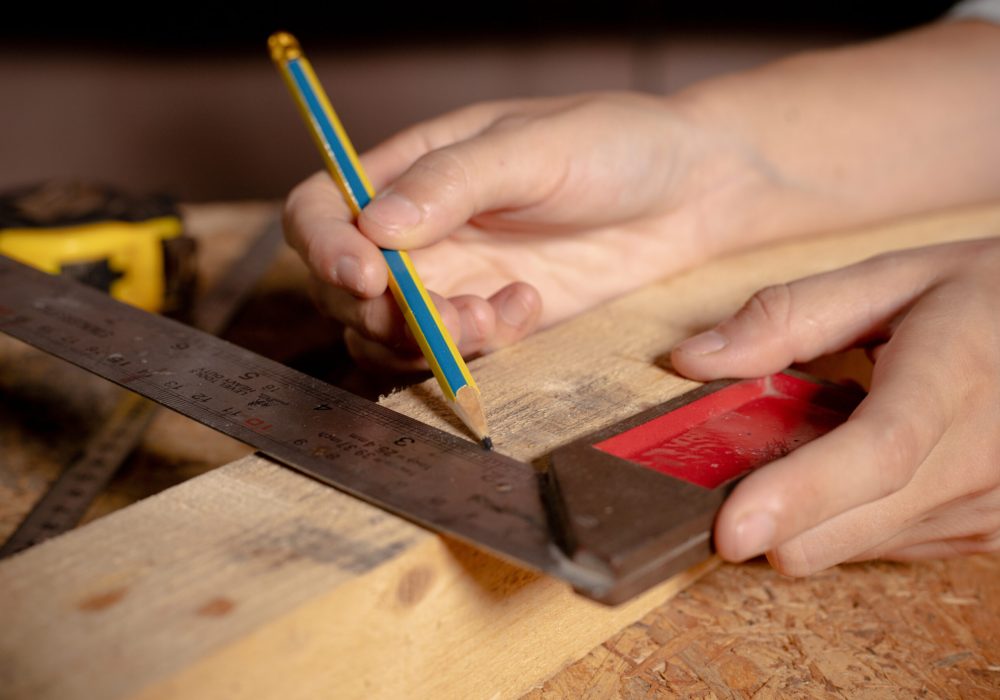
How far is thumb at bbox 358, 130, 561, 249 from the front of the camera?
0.94m

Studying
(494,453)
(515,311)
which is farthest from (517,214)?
(494,453)

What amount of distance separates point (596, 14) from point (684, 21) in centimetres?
28

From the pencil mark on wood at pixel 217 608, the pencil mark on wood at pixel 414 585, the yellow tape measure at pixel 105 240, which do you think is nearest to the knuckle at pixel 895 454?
the pencil mark on wood at pixel 414 585

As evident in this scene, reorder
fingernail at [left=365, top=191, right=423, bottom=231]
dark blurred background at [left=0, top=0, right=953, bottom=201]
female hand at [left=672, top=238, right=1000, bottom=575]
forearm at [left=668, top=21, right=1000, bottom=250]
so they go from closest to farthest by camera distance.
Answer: female hand at [left=672, top=238, right=1000, bottom=575], fingernail at [left=365, top=191, right=423, bottom=231], forearm at [left=668, top=21, right=1000, bottom=250], dark blurred background at [left=0, top=0, right=953, bottom=201]

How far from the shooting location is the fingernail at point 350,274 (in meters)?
0.94

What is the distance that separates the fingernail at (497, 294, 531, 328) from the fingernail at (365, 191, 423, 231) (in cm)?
16

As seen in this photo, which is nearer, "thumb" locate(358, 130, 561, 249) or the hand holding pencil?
the hand holding pencil

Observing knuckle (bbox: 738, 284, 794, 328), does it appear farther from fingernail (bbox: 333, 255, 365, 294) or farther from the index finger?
fingernail (bbox: 333, 255, 365, 294)

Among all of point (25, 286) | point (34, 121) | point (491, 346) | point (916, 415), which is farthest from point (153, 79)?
point (916, 415)

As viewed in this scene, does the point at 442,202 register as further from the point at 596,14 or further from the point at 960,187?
the point at 596,14

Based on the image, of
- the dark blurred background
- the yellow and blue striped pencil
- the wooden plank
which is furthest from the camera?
the dark blurred background

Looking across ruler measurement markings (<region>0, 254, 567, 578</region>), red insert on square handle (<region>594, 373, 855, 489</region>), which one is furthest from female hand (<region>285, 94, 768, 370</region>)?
red insert on square handle (<region>594, 373, 855, 489</region>)

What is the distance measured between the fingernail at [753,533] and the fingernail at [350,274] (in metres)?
0.45

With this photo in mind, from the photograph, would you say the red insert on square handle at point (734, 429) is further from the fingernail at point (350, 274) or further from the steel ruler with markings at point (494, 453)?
the fingernail at point (350, 274)
